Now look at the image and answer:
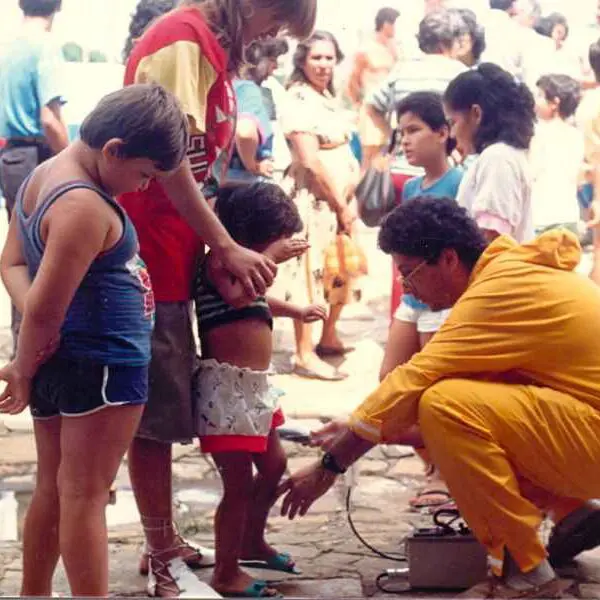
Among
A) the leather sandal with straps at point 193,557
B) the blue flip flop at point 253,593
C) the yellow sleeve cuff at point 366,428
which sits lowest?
the leather sandal with straps at point 193,557

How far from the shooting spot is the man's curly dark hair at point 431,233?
432 cm

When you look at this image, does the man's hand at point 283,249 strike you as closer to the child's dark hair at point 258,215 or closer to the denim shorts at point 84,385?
the child's dark hair at point 258,215

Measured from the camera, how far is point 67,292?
3.56 meters

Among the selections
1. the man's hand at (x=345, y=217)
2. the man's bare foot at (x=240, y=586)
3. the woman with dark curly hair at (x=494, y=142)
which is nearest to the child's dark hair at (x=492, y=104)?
the woman with dark curly hair at (x=494, y=142)

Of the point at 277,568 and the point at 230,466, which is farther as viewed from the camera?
the point at 277,568

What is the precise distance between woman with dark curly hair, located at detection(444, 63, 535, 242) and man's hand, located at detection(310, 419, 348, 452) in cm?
130

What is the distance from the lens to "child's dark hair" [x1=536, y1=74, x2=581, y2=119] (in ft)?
26.5

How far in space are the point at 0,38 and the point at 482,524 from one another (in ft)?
13.9

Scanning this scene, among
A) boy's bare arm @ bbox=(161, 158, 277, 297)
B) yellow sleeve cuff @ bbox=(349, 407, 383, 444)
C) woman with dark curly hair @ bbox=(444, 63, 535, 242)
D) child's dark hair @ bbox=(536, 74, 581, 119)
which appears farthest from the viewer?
child's dark hair @ bbox=(536, 74, 581, 119)

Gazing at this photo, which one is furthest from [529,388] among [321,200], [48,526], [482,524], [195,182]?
[321,200]

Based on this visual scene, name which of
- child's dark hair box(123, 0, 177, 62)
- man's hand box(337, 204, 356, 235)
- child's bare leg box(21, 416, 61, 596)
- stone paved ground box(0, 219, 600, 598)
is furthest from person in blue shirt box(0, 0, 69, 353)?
child's bare leg box(21, 416, 61, 596)

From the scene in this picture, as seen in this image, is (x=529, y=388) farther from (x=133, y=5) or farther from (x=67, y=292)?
(x=133, y=5)

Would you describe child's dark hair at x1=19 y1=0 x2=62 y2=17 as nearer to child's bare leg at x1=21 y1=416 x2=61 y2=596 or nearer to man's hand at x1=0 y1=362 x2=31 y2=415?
child's bare leg at x1=21 y1=416 x2=61 y2=596

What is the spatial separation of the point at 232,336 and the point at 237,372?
0.33 feet
